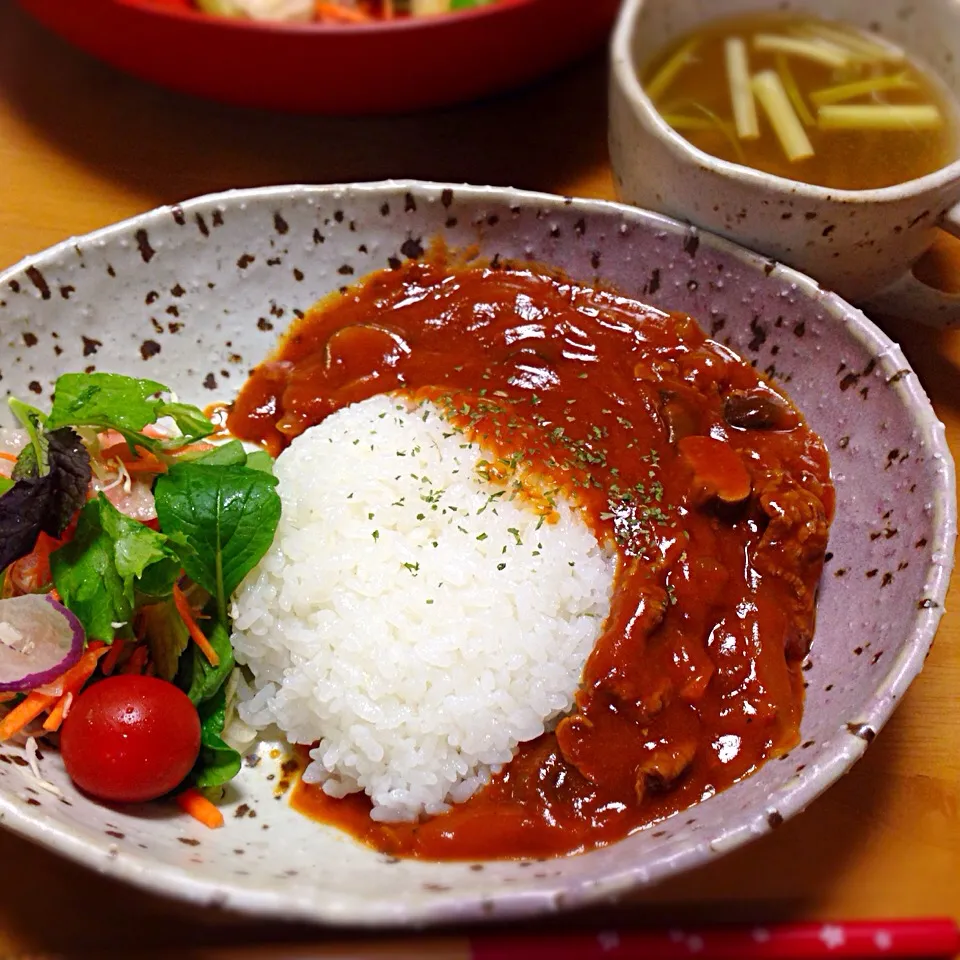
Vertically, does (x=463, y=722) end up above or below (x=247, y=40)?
below

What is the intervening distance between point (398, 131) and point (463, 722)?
232 cm

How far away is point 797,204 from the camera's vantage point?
2506 mm

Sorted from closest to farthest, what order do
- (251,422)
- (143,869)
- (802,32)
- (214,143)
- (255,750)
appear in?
(143,869), (255,750), (251,422), (802,32), (214,143)

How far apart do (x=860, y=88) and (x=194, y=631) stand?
2734 mm

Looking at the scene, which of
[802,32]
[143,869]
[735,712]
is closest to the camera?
[143,869]

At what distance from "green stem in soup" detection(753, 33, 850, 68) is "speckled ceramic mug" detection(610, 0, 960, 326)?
315 millimetres

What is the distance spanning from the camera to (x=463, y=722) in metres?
2.21

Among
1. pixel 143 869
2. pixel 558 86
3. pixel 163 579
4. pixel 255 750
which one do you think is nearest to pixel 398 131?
pixel 558 86

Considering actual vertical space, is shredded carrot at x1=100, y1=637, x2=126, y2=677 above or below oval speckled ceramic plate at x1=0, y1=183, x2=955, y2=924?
below

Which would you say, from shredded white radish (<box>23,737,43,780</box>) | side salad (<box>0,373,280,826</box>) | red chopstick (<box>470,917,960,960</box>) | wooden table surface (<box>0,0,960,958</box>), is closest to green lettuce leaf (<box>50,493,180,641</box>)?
side salad (<box>0,373,280,826</box>)

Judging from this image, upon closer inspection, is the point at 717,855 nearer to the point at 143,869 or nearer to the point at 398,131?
the point at 143,869

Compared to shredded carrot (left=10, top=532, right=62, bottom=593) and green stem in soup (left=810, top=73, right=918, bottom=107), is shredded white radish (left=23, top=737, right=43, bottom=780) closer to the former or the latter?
shredded carrot (left=10, top=532, right=62, bottom=593)

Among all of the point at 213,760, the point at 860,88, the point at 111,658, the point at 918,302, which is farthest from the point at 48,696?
the point at 860,88

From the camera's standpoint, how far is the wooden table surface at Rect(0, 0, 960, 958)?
1971mm
